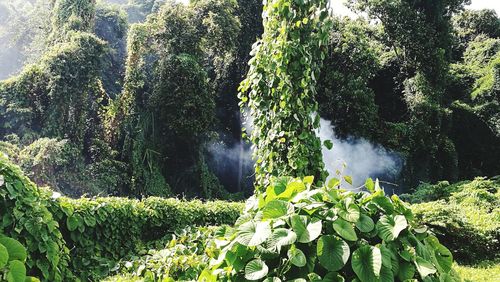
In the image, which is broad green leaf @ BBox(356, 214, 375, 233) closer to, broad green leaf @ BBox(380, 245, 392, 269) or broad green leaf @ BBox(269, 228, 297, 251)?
broad green leaf @ BBox(380, 245, 392, 269)

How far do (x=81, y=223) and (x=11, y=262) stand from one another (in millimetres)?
3669

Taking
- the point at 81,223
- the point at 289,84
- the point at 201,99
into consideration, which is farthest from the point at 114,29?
the point at 289,84

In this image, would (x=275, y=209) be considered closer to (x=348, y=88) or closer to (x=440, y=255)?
(x=440, y=255)

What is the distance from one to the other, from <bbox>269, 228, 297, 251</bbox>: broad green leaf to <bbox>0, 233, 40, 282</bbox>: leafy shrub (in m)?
0.63

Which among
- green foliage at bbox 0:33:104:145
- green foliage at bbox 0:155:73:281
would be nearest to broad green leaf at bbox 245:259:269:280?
green foliage at bbox 0:155:73:281

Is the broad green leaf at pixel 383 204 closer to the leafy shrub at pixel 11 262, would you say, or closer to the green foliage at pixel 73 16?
the leafy shrub at pixel 11 262

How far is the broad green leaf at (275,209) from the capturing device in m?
1.26

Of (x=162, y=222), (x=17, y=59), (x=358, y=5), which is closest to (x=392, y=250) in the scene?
(x=162, y=222)

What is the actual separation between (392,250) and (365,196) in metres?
0.20

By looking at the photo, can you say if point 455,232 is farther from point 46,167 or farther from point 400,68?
point 400,68

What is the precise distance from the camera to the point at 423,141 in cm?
1639

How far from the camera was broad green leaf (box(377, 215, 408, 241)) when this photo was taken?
47.2 inches

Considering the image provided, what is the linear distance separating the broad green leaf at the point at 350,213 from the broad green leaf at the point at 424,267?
0.67 feet

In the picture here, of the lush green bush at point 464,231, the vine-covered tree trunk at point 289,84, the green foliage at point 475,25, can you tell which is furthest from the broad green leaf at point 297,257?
the green foliage at point 475,25
